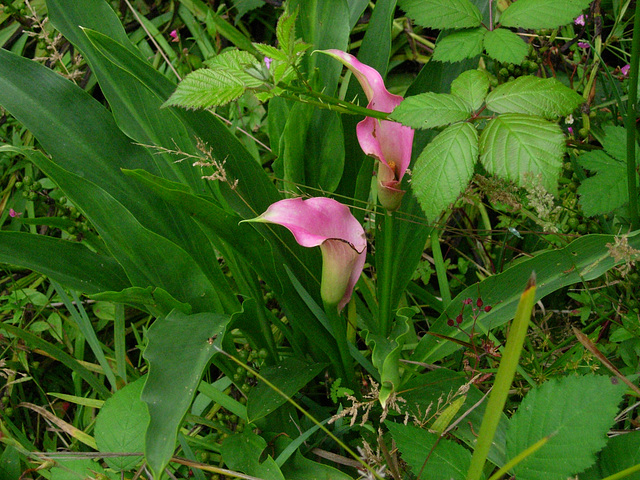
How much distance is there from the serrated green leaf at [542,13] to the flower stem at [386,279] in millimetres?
323

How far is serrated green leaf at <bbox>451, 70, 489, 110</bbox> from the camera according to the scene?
667mm

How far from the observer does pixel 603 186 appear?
81cm

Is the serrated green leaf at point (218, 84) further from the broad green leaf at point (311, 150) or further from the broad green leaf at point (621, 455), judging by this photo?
the broad green leaf at point (621, 455)

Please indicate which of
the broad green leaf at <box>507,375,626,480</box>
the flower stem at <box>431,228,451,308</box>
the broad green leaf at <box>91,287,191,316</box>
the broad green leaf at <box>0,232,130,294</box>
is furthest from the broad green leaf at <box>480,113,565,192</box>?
the broad green leaf at <box>0,232,130,294</box>

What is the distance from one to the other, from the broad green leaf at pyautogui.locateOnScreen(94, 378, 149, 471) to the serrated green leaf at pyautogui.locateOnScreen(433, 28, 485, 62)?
0.66 m

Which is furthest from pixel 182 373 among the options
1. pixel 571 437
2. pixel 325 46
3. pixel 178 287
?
pixel 325 46

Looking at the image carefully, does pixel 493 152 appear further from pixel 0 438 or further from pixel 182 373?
pixel 0 438

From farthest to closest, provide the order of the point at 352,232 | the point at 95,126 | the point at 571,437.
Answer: the point at 95,126
the point at 352,232
the point at 571,437

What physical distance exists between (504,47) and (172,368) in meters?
0.60

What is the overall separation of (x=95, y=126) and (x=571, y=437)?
0.79m

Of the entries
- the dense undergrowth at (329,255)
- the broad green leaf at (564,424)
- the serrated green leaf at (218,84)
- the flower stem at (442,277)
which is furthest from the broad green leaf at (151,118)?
the broad green leaf at (564,424)

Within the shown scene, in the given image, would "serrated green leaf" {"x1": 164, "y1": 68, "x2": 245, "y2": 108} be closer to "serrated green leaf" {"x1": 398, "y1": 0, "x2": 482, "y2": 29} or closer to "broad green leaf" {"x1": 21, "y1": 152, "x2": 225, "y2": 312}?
"broad green leaf" {"x1": 21, "y1": 152, "x2": 225, "y2": 312}

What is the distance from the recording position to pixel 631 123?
719mm

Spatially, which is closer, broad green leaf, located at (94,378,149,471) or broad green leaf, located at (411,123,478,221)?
broad green leaf, located at (411,123,478,221)
